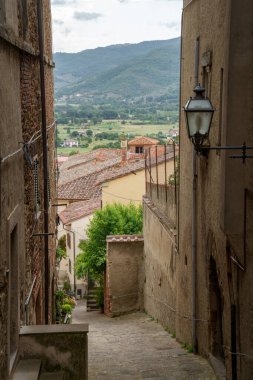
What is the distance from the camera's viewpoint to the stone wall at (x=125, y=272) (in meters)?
26.7

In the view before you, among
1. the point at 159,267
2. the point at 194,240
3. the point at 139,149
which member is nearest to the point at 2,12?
the point at 194,240

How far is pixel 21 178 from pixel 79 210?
3575 centimetres

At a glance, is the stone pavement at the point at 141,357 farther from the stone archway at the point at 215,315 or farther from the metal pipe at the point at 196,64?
the metal pipe at the point at 196,64

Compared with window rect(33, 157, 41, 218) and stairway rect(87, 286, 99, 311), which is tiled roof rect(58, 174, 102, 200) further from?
window rect(33, 157, 41, 218)

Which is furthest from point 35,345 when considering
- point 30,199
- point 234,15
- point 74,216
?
point 74,216

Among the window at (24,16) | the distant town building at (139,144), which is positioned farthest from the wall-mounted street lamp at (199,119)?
the distant town building at (139,144)

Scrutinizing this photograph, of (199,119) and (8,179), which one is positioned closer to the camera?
(8,179)

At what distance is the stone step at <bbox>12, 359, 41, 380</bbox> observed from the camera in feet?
28.6

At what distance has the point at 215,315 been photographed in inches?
498

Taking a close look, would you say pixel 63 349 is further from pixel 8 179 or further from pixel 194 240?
pixel 194 240

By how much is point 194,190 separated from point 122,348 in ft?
14.3

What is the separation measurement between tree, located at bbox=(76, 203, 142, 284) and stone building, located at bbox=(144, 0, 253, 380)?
11.9 meters

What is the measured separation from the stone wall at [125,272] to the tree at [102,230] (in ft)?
16.6

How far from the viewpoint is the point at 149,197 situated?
83.5 feet
